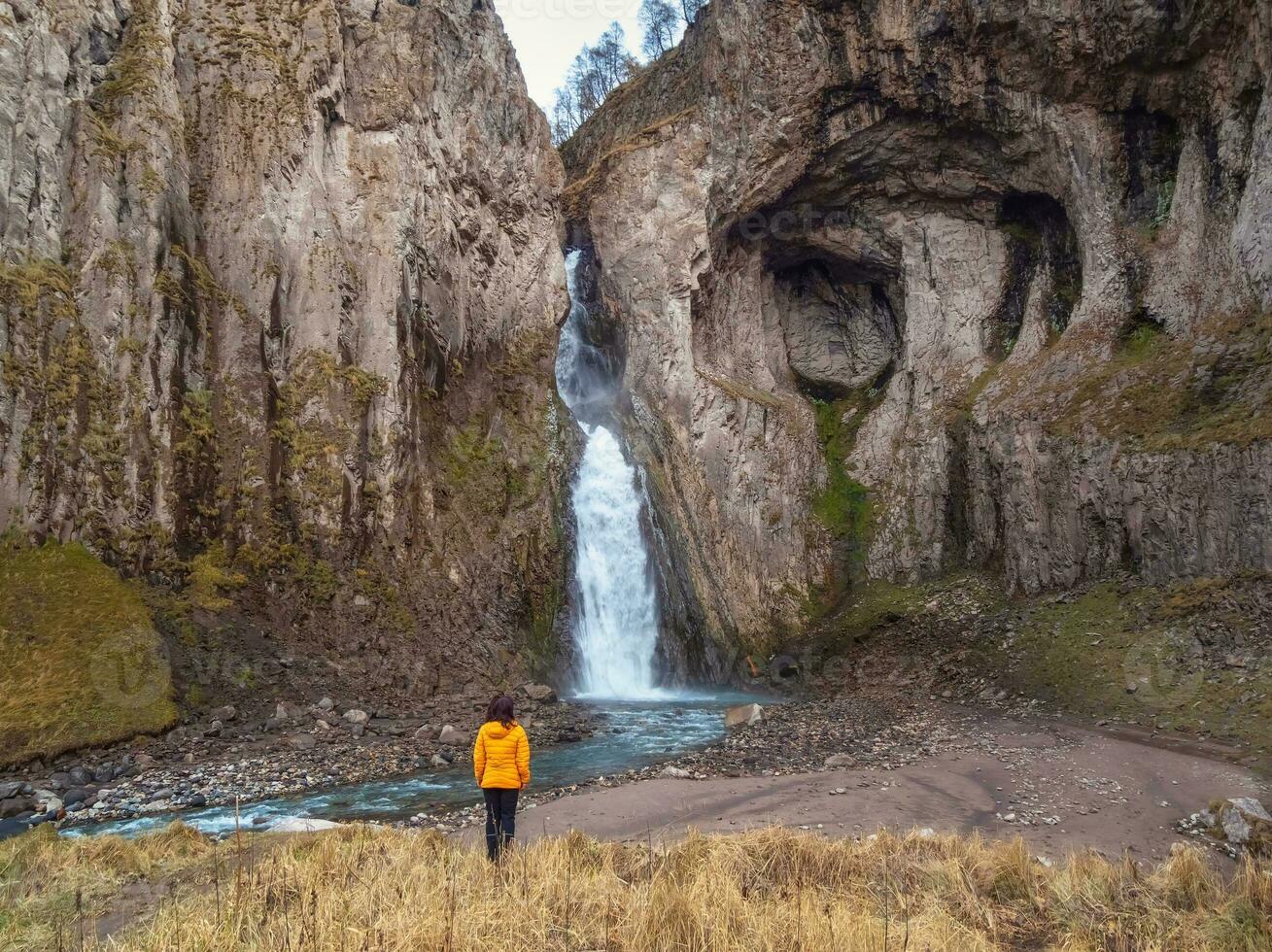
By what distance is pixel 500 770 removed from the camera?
7.48m

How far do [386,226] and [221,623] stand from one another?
13935mm

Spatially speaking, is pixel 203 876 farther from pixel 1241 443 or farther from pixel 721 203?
pixel 721 203

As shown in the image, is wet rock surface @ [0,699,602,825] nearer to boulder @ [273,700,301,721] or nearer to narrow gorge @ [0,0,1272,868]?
boulder @ [273,700,301,721]

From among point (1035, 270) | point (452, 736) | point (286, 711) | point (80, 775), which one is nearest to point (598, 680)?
point (452, 736)

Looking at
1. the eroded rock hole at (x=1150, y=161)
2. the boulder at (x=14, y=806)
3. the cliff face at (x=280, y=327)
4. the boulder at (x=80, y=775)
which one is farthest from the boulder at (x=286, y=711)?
the eroded rock hole at (x=1150, y=161)

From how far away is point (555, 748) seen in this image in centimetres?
1562

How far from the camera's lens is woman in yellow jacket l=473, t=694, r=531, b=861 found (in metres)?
7.46

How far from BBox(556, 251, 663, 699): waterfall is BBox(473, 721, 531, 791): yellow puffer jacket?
16258 millimetres

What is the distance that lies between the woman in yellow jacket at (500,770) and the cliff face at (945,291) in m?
18.0

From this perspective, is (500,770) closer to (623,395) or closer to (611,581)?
(611,581)

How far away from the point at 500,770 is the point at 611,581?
1848 centimetres

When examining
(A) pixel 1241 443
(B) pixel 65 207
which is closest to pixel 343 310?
(B) pixel 65 207

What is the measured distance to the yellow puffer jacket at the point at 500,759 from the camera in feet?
24.5

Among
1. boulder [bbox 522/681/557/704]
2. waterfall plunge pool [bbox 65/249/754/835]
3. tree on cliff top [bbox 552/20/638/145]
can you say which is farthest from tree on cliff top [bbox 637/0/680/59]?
boulder [bbox 522/681/557/704]
